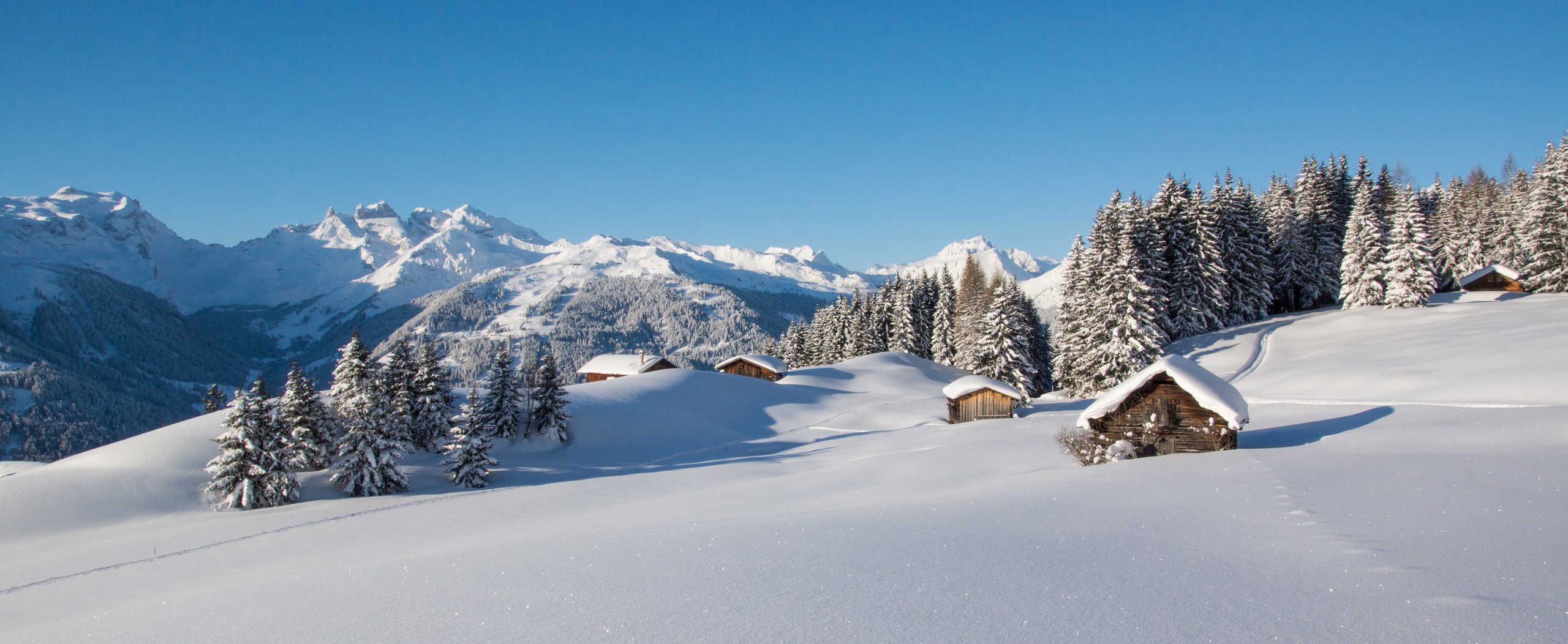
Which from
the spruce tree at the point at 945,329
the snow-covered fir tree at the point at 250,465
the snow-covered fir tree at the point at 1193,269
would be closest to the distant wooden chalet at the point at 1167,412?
the snow-covered fir tree at the point at 1193,269

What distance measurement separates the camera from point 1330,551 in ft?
25.9

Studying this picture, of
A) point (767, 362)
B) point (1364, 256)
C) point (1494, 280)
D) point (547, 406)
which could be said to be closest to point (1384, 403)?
point (1364, 256)

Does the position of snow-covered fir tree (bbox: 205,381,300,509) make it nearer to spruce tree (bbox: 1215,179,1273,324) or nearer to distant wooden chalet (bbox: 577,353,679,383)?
distant wooden chalet (bbox: 577,353,679,383)

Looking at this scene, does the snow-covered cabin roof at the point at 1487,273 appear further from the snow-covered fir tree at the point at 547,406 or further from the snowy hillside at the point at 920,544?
the snow-covered fir tree at the point at 547,406

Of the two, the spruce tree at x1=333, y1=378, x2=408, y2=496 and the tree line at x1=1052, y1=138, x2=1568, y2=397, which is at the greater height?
the tree line at x1=1052, y1=138, x2=1568, y2=397

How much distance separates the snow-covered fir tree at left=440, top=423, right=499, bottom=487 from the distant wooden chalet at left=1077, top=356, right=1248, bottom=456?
2577 centimetres

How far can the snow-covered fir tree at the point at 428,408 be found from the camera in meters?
36.7

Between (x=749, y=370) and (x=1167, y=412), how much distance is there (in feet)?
160

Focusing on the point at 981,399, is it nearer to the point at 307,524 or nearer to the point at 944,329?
the point at 944,329

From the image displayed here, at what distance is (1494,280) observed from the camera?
50500 mm

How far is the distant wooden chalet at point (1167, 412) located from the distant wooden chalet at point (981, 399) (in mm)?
17925

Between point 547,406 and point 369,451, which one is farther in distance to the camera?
point 547,406

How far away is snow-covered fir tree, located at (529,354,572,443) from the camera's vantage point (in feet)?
131

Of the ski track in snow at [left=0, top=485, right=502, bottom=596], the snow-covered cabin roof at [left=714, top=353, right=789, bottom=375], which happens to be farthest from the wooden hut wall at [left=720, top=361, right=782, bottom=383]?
the ski track in snow at [left=0, top=485, right=502, bottom=596]
